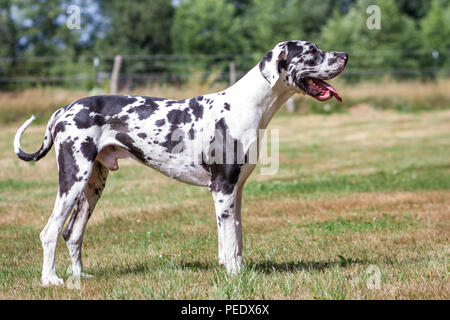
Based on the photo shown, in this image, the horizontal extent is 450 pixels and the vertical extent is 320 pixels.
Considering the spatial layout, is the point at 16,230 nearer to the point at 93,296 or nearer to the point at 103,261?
the point at 103,261

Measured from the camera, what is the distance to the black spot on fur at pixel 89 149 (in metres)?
4.91

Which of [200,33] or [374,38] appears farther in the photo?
[200,33]

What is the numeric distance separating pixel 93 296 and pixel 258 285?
50.4 inches

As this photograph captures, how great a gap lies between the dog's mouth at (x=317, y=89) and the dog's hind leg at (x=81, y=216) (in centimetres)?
194

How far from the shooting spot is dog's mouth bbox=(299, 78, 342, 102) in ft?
16.4

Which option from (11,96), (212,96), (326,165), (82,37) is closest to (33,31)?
(82,37)

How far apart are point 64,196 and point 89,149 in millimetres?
439

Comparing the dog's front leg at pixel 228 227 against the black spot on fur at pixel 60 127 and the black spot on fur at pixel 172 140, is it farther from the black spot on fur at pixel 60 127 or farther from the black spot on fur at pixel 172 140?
the black spot on fur at pixel 60 127

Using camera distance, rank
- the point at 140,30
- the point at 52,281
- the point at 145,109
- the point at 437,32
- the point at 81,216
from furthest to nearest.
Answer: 1. the point at 140,30
2. the point at 437,32
3. the point at 81,216
4. the point at 145,109
5. the point at 52,281

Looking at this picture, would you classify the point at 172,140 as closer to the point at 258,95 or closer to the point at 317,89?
the point at 258,95

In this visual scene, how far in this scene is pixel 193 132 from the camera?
5.00 meters

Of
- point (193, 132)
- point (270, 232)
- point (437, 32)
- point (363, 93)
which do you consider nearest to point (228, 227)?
point (193, 132)

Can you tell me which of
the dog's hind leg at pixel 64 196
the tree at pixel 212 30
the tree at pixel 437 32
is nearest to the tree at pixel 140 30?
the tree at pixel 212 30

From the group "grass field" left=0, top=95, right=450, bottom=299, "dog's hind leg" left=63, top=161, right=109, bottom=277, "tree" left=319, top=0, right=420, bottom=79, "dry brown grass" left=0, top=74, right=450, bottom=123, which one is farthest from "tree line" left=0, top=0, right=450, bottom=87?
"dog's hind leg" left=63, top=161, right=109, bottom=277
